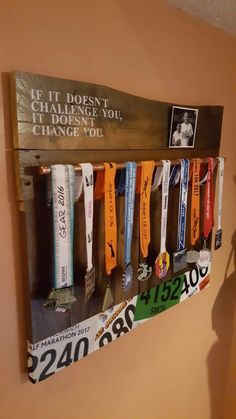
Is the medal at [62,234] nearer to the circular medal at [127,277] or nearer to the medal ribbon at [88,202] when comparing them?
the medal ribbon at [88,202]

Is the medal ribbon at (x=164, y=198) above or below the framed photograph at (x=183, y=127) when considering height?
below

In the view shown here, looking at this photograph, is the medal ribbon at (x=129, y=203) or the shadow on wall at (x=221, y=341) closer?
the medal ribbon at (x=129, y=203)

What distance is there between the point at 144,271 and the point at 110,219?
0.80 ft

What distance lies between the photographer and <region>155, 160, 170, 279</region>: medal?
0.86 m

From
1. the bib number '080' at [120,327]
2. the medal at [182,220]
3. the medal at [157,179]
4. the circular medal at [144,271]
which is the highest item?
the medal at [157,179]

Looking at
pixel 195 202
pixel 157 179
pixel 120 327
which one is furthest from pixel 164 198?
pixel 120 327

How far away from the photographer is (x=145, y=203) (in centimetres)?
83

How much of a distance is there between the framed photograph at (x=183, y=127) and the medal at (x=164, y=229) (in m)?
0.11

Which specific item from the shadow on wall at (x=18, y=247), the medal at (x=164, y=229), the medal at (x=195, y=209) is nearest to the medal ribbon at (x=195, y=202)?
the medal at (x=195, y=209)

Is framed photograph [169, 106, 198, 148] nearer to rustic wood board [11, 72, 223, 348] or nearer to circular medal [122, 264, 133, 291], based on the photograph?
rustic wood board [11, 72, 223, 348]

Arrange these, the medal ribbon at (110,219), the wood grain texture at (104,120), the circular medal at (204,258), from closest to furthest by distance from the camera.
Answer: the wood grain texture at (104,120), the medal ribbon at (110,219), the circular medal at (204,258)

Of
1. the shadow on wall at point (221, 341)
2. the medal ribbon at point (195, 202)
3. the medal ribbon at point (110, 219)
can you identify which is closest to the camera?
the medal ribbon at point (110, 219)

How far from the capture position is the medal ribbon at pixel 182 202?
91 cm

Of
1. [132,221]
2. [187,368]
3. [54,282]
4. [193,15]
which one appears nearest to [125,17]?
[193,15]
